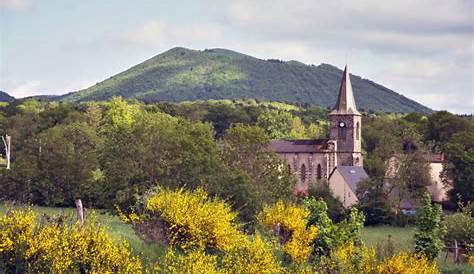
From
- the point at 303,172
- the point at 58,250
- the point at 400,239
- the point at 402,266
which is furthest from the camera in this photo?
the point at 303,172

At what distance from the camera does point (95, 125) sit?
101750 millimetres

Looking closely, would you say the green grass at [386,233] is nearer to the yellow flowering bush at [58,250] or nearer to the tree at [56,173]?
Answer: the tree at [56,173]

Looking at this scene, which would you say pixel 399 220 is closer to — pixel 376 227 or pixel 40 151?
pixel 376 227

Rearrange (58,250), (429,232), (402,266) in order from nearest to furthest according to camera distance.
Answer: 1. (58,250)
2. (402,266)
3. (429,232)

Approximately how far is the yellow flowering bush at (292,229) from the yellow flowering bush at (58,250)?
39.6ft

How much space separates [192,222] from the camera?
29.8 metres

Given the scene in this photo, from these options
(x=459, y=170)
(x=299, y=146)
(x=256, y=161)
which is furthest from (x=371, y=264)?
(x=299, y=146)

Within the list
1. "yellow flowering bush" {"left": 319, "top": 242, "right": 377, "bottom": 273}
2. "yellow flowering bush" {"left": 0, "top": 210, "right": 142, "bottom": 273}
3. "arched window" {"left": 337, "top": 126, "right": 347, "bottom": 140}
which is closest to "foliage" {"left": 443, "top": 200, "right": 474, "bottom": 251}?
"yellow flowering bush" {"left": 319, "top": 242, "right": 377, "bottom": 273}

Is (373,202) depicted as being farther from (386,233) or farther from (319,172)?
(319,172)

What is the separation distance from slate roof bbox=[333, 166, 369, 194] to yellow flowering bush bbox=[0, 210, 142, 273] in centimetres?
5252

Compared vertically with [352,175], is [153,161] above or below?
above

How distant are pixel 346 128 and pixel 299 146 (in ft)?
20.6

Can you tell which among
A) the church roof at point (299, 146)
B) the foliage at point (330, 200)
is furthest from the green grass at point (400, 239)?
the church roof at point (299, 146)

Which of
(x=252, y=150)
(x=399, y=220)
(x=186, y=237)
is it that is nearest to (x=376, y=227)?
(x=399, y=220)
